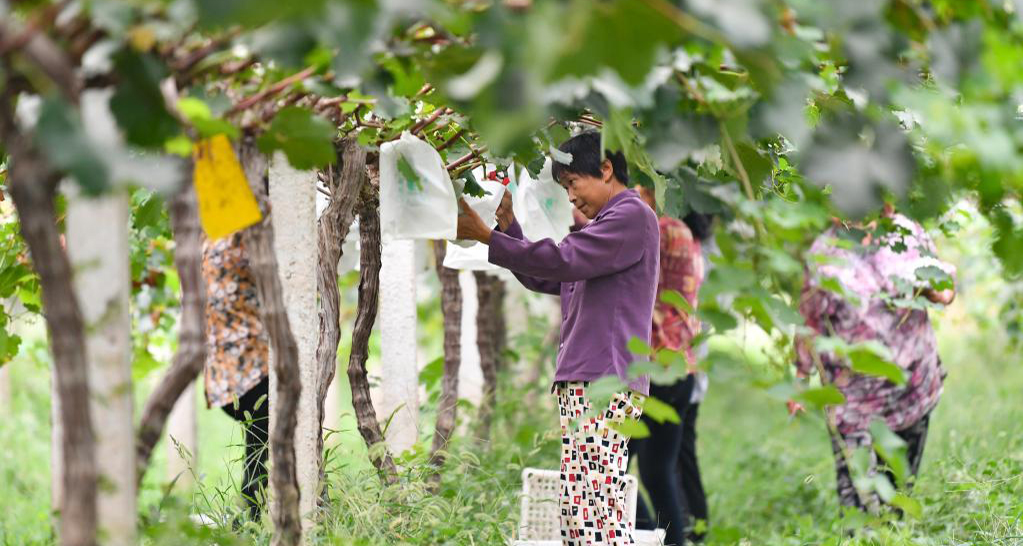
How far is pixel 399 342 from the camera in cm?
440

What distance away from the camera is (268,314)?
2176 mm

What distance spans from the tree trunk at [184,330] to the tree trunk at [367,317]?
1410mm

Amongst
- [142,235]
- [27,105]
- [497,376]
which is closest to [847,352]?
[27,105]

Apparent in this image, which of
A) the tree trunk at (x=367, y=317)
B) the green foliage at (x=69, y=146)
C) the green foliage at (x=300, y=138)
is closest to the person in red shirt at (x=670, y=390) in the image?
the tree trunk at (x=367, y=317)

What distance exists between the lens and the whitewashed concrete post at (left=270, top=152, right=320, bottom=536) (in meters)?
2.82

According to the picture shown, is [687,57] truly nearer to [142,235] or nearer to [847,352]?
[847,352]

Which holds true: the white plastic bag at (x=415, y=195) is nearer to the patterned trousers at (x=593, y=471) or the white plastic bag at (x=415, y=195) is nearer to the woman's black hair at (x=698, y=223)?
the patterned trousers at (x=593, y=471)

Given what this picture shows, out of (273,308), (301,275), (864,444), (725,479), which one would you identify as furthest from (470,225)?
(725,479)

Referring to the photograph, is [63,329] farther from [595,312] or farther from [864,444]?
[864,444]

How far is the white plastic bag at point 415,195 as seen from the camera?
2920 mm

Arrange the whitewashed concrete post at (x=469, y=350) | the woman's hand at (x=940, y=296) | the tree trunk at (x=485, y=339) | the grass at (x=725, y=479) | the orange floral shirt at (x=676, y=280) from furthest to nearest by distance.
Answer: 1. the whitewashed concrete post at (x=469, y=350)
2. the tree trunk at (x=485, y=339)
3. the orange floral shirt at (x=676, y=280)
4. the woman's hand at (x=940, y=296)
5. the grass at (x=725, y=479)

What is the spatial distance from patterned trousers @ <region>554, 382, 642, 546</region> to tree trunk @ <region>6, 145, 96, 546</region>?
1675 millimetres

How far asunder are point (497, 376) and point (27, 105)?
4.74 m

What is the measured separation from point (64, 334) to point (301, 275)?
45.5 inches
